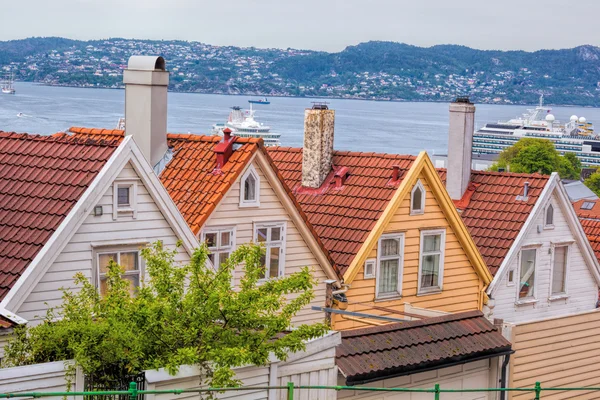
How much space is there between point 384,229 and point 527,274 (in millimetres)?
4654

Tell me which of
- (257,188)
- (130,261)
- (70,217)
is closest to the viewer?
(70,217)

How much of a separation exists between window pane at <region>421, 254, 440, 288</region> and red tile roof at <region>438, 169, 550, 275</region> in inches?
62.1

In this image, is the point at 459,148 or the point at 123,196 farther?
the point at 459,148

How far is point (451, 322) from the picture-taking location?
65.6 ft

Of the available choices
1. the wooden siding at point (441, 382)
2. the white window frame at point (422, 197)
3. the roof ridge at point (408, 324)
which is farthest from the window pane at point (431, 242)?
the wooden siding at point (441, 382)

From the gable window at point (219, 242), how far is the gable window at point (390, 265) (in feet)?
12.2

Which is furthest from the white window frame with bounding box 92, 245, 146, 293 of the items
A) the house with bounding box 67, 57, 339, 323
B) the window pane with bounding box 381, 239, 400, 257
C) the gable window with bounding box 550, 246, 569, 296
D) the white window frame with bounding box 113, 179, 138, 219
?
the gable window with bounding box 550, 246, 569, 296

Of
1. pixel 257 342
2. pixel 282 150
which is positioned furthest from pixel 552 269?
pixel 257 342

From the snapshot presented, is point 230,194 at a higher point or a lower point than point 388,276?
higher

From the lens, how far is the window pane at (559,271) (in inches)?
1045

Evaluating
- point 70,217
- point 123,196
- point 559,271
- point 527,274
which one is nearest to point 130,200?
point 123,196

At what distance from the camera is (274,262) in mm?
21453

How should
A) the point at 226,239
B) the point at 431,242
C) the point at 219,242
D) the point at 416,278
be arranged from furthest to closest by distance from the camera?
the point at 431,242 < the point at 416,278 < the point at 226,239 < the point at 219,242

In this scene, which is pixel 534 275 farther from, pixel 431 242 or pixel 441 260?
pixel 431 242
